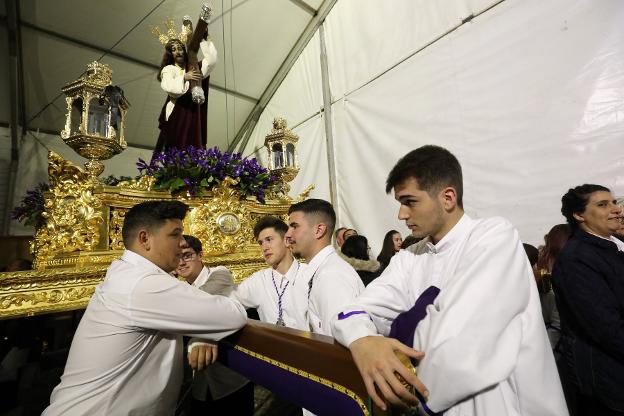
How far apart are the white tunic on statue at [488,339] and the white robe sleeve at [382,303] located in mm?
56

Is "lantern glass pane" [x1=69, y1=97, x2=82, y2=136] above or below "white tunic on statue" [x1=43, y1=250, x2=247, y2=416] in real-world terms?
above

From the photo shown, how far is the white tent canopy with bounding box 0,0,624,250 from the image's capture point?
3.34 metres

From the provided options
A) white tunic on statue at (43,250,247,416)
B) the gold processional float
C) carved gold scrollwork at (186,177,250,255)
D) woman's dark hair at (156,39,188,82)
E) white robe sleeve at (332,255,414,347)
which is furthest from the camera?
woman's dark hair at (156,39,188,82)

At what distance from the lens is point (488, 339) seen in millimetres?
854

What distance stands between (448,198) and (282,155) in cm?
302

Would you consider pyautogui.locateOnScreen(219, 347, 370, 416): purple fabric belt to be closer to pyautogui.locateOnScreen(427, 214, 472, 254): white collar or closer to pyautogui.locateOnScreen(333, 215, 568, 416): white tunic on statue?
pyautogui.locateOnScreen(333, 215, 568, 416): white tunic on statue

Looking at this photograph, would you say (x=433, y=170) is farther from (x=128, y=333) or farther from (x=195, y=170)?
(x=195, y=170)

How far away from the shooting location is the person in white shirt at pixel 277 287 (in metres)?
2.22

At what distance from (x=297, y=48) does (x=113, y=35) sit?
389 centimetres

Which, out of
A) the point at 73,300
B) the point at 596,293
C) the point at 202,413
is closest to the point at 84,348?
the point at 73,300

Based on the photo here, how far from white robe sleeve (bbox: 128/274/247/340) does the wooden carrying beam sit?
142 mm

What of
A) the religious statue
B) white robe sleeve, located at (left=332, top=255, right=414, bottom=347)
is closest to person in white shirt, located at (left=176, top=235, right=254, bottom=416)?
white robe sleeve, located at (left=332, top=255, right=414, bottom=347)

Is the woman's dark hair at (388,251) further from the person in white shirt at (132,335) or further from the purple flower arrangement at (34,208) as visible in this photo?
the purple flower arrangement at (34,208)

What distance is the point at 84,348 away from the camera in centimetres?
149
